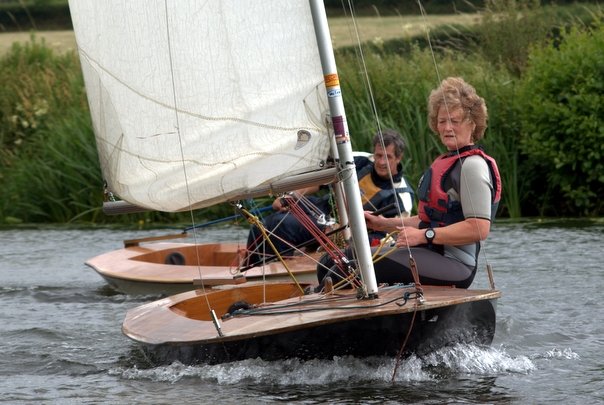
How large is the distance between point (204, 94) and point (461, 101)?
53.8 inches

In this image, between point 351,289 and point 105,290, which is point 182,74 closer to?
point 351,289

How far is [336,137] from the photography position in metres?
6.48

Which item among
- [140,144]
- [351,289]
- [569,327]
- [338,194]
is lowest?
[569,327]

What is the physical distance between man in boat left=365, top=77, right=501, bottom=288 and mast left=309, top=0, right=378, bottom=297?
241 mm

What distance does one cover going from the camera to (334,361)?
253 inches

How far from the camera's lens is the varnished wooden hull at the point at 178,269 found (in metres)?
9.15

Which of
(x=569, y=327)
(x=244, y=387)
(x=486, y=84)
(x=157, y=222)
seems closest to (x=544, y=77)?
(x=486, y=84)

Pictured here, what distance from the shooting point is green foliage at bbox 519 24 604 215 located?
14109 mm

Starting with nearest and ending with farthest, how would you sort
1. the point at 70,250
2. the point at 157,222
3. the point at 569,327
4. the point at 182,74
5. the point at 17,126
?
1. the point at 182,74
2. the point at 569,327
3. the point at 70,250
4. the point at 157,222
5. the point at 17,126

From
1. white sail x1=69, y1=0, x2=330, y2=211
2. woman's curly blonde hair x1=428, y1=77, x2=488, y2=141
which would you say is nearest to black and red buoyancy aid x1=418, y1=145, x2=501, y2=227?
woman's curly blonde hair x1=428, y1=77, x2=488, y2=141

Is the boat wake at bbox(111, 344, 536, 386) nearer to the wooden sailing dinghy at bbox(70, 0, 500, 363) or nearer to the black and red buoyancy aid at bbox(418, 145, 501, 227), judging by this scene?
the wooden sailing dinghy at bbox(70, 0, 500, 363)

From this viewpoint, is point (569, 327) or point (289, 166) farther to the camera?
point (569, 327)

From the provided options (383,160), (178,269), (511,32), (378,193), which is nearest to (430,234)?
(383,160)

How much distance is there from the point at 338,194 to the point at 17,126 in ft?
36.2
